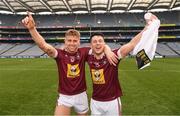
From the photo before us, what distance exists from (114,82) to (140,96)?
400 inches

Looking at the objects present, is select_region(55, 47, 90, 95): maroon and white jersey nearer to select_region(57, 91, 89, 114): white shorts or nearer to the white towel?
select_region(57, 91, 89, 114): white shorts

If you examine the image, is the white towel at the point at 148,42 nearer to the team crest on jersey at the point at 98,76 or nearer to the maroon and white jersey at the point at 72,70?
the team crest on jersey at the point at 98,76

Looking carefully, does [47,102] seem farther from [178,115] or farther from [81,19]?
[81,19]

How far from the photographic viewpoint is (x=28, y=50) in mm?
95500

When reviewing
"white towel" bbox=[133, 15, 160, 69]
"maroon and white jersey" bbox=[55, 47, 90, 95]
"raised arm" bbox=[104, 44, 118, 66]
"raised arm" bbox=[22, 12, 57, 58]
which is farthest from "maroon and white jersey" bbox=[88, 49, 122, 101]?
"raised arm" bbox=[22, 12, 57, 58]

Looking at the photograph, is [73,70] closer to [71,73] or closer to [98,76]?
[71,73]

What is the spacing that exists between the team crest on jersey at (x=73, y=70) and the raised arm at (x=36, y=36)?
0.43 meters

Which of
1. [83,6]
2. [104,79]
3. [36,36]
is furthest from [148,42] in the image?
[83,6]

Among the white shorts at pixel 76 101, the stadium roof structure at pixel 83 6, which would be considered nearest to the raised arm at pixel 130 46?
the white shorts at pixel 76 101

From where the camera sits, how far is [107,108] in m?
6.91

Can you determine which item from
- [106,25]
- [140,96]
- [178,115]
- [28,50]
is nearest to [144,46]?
[178,115]

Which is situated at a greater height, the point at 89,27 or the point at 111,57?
the point at 89,27

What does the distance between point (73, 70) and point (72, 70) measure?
0.02 m

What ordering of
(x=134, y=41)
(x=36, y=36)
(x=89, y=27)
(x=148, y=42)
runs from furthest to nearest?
(x=89, y=27), (x=36, y=36), (x=134, y=41), (x=148, y=42)
